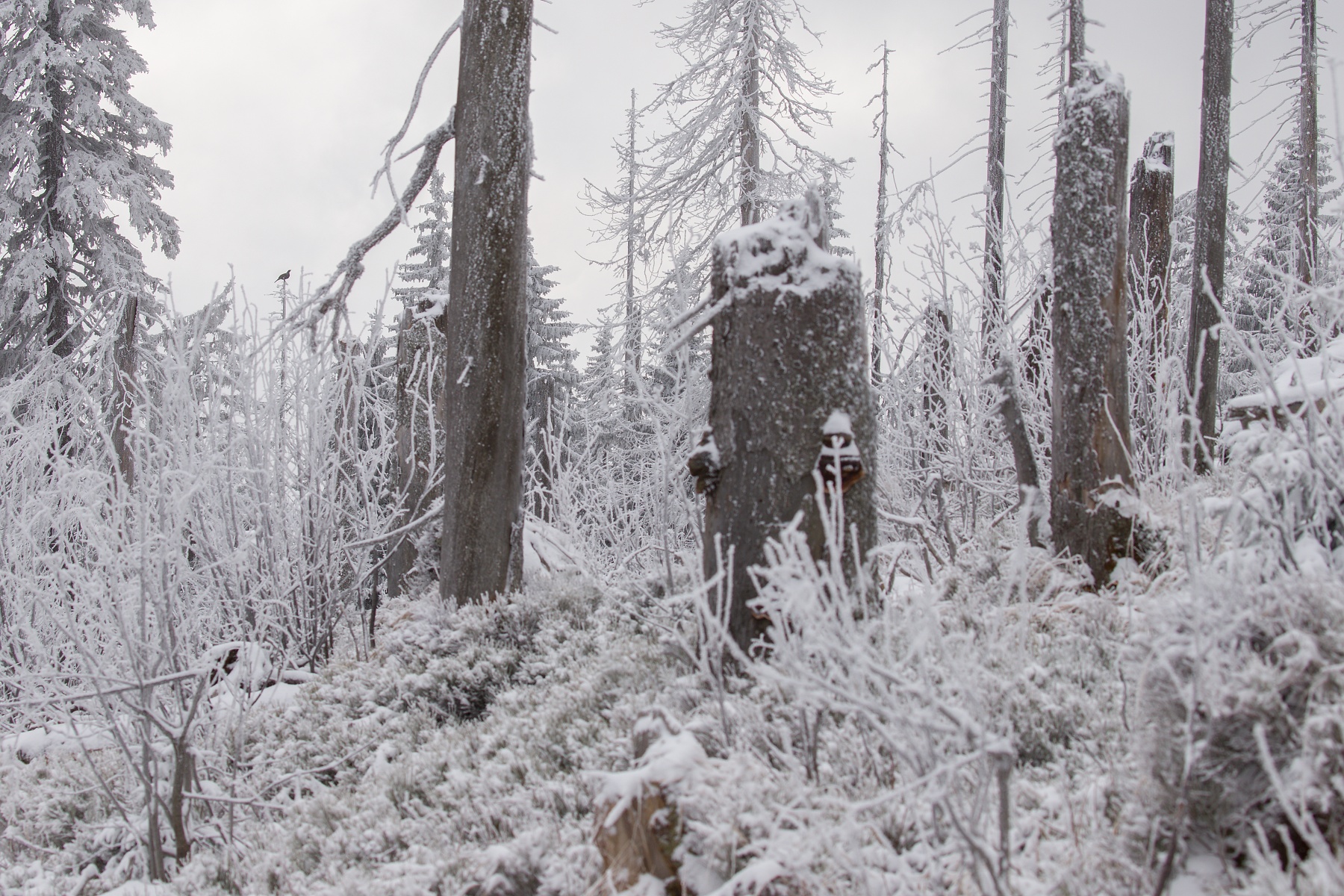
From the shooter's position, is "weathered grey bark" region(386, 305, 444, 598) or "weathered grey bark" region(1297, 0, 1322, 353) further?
"weathered grey bark" region(1297, 0, 1322, 353)

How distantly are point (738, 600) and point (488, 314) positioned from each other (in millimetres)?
2752

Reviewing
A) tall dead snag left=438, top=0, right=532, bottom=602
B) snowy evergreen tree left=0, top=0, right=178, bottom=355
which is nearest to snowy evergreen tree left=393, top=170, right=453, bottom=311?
snowy evergreen tree left=0, top=0, right=178, bottom=355

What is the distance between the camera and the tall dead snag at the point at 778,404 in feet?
9.84

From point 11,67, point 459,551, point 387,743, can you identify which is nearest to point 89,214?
point 11,67

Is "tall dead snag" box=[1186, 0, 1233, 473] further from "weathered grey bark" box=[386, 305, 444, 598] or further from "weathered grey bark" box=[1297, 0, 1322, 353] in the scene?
"weathered grey bark" box=[386, 305, 444, 598]

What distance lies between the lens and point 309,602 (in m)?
5.63

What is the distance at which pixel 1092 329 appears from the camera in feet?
12.6

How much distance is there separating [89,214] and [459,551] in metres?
11.8

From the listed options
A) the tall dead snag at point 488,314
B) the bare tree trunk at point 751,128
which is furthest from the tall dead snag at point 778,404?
the bare tree trunk at point 751,128

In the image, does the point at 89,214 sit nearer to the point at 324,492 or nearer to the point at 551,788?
the point at 324,492

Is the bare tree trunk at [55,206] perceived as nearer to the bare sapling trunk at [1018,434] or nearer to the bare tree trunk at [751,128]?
the bare tree trunk at [751,128]

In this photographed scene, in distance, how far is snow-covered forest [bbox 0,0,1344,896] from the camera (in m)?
1.87

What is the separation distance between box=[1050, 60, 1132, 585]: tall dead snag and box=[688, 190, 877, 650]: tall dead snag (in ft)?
4.37

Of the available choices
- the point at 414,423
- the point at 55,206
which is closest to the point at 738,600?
the point at 414,423
